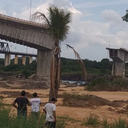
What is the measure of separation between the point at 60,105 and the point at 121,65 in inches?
2201

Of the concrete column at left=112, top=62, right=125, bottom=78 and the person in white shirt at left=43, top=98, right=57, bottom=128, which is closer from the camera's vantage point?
the person in white shirt at left=43, top=98, right=57, bottom=128

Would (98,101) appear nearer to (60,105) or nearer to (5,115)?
(60,105)

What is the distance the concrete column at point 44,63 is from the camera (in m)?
59.3

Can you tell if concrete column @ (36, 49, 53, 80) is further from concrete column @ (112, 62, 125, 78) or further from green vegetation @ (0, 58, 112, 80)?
green vegetation @ (0, 58, 112, 80)

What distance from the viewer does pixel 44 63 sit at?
196 ft

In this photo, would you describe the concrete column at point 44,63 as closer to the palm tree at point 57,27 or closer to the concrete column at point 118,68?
the concrete column at point 118,68

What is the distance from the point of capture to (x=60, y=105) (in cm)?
2225

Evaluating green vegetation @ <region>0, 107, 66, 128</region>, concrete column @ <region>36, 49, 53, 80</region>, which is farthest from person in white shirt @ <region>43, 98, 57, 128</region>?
concrete column @ <region>36, 49, 53, 80</region>

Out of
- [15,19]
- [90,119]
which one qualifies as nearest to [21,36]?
[15,19]

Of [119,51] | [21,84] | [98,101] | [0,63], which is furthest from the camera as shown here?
[0,63]

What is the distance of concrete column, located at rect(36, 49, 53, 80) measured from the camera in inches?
2334

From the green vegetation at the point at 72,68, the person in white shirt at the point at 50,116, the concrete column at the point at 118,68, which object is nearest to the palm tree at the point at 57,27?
the person in white shirt at the point at 50,116

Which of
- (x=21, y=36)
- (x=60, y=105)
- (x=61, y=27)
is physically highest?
(x=21, y=36)

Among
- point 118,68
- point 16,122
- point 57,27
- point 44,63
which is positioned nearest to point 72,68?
point 118,68
